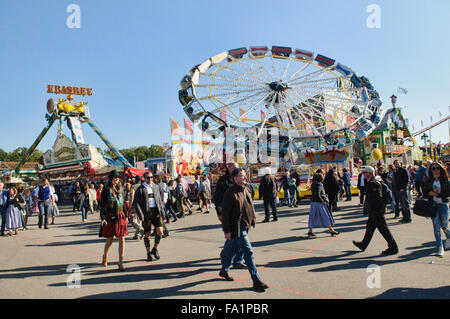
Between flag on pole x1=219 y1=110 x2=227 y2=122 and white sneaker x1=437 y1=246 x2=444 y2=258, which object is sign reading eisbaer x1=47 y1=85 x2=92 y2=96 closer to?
flag on pole x1=219 y1=110 x2=227 y2=122

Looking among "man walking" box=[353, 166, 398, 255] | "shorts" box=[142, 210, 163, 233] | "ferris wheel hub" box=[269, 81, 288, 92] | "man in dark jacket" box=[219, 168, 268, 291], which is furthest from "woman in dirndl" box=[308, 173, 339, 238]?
"ferris wheel hub" box=[269, 81, 288, 92]

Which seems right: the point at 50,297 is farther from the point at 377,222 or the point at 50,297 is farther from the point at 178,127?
the point at 178,127

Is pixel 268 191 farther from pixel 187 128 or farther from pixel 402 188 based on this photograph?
pixel 187 128

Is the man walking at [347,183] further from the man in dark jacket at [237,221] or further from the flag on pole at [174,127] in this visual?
the flag on pole at [174,127]

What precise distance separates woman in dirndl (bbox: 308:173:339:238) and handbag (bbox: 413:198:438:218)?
210cm

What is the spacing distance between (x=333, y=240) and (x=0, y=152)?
102 metres

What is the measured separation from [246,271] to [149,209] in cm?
225

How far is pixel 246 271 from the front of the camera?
4980 mm

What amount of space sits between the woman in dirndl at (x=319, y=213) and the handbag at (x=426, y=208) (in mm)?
2104

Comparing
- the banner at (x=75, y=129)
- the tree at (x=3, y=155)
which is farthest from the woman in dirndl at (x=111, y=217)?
the tree at (x=3, y=155)

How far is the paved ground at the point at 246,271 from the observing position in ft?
13.2

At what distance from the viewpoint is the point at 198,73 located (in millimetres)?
25422

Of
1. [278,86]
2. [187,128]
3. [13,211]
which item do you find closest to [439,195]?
[13,211]
